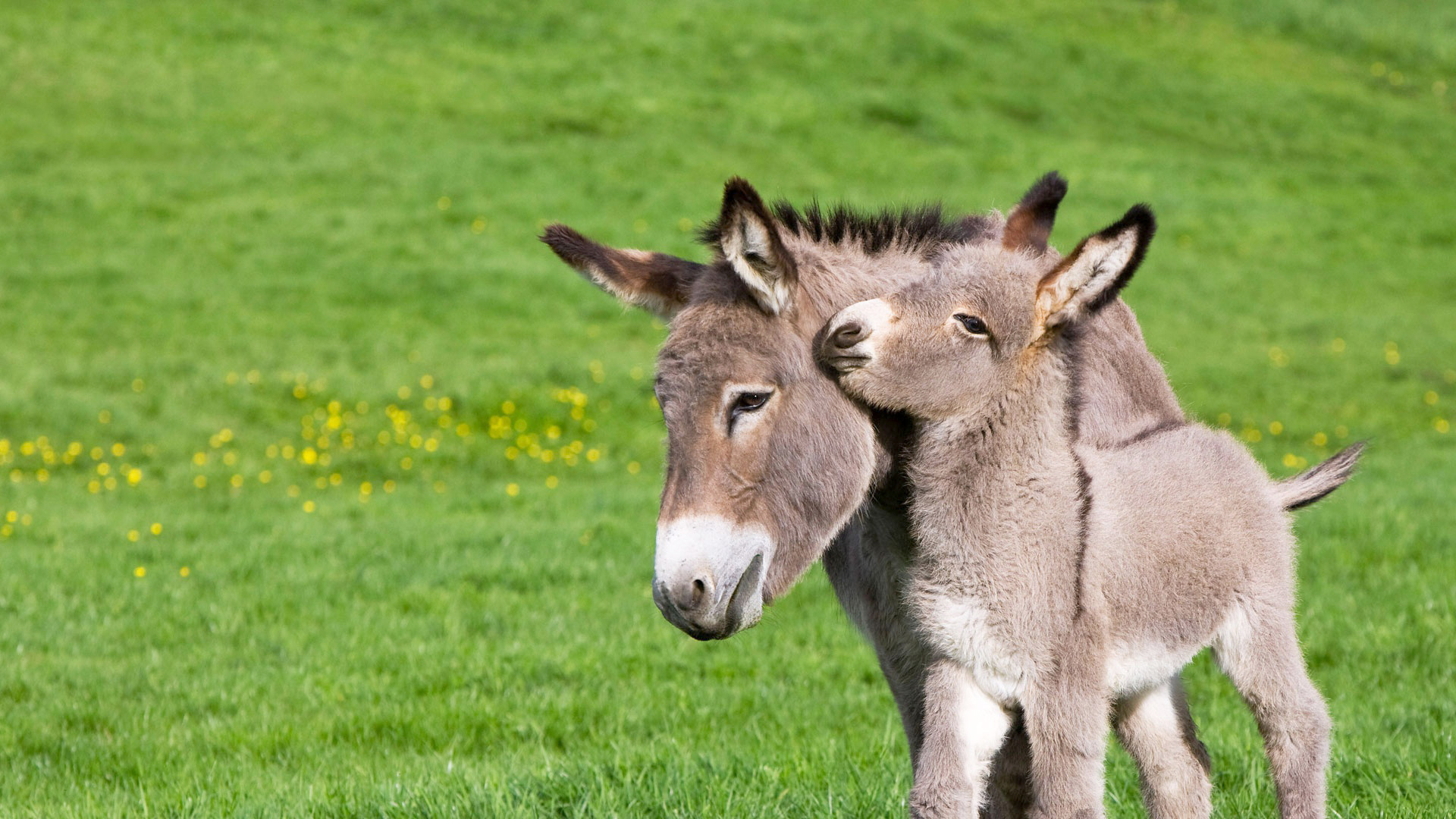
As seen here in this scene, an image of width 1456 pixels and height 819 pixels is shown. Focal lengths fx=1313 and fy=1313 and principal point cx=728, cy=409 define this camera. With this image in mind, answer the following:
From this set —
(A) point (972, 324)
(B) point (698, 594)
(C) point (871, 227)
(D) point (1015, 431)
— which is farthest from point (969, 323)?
(B) point (698, 594)

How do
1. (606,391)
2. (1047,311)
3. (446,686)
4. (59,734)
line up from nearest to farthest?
(1047,311)
(59,734)
(446,686)
(606,391)

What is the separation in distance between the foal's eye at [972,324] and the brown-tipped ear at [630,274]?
2.07 feet

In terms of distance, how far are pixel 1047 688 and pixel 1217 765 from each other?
256cm

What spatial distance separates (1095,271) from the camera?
10.1 feet

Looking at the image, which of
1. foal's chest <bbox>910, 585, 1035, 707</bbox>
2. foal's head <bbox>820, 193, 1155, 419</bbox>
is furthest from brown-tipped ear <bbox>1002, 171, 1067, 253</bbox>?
foal's chest <bbox>910, 585, 1035, 707</bbox>

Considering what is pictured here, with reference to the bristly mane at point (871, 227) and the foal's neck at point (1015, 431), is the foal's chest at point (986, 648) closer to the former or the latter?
the foal's neck at point (1015, 431)

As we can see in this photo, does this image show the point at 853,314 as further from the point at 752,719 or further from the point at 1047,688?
the point at 752,719

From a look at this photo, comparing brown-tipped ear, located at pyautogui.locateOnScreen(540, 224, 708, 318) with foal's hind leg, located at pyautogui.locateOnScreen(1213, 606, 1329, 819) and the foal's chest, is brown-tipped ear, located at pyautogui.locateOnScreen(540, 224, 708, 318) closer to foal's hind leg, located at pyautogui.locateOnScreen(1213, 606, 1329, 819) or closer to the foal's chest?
the foal's chest

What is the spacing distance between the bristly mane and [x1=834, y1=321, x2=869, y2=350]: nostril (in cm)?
42

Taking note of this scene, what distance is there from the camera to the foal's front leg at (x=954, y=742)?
115 inches

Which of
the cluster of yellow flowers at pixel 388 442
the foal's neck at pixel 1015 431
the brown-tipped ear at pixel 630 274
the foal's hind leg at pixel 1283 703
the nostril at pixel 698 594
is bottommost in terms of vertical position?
the cluster of yellow flowers at pixel 388 442

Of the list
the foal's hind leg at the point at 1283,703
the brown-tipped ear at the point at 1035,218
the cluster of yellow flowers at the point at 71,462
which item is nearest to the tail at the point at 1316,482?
the foal's hind leg at the point at 1283,703

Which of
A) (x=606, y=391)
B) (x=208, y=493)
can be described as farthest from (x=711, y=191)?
(x=208, y=493)

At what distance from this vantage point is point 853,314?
296 centimetres
